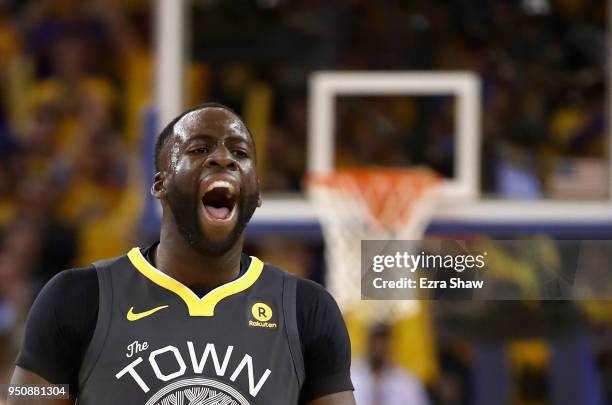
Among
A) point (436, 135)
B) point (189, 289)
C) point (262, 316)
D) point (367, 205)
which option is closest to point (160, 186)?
point (189, 289)

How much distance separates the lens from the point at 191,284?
257 cm

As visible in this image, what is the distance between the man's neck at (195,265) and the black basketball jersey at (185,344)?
0.02 m

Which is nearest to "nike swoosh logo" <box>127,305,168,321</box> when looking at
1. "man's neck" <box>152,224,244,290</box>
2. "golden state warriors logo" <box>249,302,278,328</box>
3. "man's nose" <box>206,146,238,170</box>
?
"man's neck" <box>152,224,244,290</box>

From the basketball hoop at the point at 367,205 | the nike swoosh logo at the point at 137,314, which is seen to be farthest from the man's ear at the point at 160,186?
the basketball hoop at the point at 367,205

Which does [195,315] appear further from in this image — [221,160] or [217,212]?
[221,160]

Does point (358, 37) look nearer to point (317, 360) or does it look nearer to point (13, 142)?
point (13, 142)

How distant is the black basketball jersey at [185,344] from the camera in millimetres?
2406

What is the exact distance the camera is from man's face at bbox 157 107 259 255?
2.51 meters

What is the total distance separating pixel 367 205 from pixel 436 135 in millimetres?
771

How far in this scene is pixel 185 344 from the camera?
245 centimetres

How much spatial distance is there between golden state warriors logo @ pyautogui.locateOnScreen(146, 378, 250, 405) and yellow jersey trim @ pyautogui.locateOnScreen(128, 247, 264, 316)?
0.18 metres

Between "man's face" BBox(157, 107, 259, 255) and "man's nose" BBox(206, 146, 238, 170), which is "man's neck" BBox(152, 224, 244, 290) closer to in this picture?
"man's face" BBox(157, 107, 259, 255)

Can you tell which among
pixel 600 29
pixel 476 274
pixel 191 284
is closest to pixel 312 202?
pixel 600 29

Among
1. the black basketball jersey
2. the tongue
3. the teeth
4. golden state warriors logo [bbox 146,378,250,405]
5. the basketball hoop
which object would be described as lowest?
golden state warriors logo [bbox 146,378,250,405]
